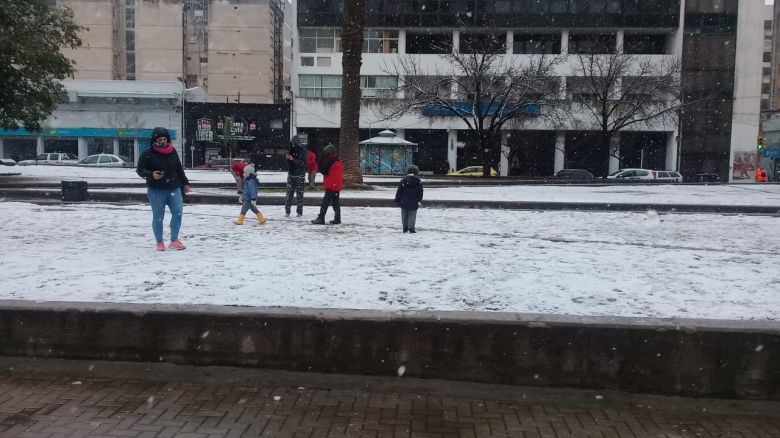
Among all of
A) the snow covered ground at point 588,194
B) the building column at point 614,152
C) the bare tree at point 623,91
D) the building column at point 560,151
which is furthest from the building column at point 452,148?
the snow covered ground at point 588,194

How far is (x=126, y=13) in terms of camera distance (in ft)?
222

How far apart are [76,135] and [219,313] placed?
57.5 m

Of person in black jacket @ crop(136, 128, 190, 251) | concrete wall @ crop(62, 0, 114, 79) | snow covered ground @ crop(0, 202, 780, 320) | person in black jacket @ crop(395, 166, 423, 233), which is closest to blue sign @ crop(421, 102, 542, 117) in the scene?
person in black jacket @ crop(395, 166, 423, 233)

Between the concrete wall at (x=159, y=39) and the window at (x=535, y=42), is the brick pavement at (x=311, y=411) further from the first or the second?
the concrete wall at (x=159, y=39)

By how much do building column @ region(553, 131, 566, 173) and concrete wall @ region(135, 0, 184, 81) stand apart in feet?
129

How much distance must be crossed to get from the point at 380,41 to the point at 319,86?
6132 millimetres

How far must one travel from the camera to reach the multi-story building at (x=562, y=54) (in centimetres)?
4919

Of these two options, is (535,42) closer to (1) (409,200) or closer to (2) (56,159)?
(2) (56,159)

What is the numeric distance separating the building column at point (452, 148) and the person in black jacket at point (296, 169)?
1575 inches

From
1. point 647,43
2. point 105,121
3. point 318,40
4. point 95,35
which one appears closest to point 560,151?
point 647,43

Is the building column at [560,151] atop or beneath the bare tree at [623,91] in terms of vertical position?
beneath

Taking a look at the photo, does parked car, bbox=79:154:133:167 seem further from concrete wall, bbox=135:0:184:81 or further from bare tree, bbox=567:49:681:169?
bare tree, bbox=567:49:681:169

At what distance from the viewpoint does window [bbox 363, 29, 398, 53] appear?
2026 inches

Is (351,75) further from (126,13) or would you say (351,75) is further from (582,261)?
(126,13)
